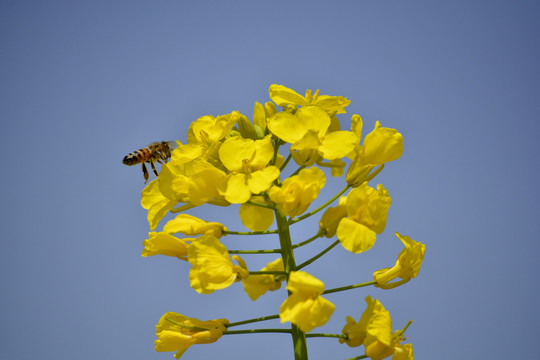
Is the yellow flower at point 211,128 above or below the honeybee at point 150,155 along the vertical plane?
below

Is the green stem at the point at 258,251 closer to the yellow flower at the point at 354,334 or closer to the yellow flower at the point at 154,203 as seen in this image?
the yellow flower at the point at 154,203

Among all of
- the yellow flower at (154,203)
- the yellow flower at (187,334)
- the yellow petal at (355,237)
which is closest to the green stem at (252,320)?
the yellow flower at (187,334)

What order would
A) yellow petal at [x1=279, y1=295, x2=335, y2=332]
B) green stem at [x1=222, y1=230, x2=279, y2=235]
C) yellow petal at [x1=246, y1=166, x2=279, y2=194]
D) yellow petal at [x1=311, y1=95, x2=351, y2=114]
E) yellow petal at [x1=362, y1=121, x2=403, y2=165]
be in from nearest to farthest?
1. yellow petal at [x1=279, y1=295, x2=335, y2=332]
2. yellow petal at [x1=246, y1=166, x2=279, y2=194]
3. green stem at [x1=222, y1=230, x2=279, y2=235]
4. yellow petal at [x1=362, y1=121, x2=403, y2=165]
5. yellow petal at [x1=311, y1=95, x2=351, y2=114]

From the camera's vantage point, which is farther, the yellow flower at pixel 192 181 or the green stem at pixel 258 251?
the green stem at pixel 258 251

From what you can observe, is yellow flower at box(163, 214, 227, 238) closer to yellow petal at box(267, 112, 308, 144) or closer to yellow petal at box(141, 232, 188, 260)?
yellow petal at box(141, 232, 188, 260)

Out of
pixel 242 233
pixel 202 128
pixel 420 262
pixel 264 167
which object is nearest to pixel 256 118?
pixel 202 128

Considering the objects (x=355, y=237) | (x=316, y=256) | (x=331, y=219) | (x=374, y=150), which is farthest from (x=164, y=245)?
(x=374, y=150)

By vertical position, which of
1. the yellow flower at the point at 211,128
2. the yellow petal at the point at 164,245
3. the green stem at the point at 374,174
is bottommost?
the yellow petal at the point at 164,245

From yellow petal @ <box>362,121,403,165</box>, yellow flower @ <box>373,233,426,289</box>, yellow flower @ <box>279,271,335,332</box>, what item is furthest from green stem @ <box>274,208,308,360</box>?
yellow petal @ <box>362,121,403,165</box>
